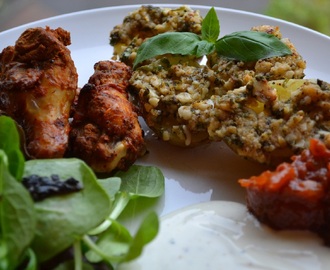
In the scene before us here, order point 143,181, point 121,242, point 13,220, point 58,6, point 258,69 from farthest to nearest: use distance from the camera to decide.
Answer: point 58,6 < point 258,69 < point 143,181 < point 121,242 < point 13,220

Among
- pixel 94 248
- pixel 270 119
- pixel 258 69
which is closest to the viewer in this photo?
pixel 94 248

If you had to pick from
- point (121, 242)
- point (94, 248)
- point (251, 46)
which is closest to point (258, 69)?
point (251, 46)

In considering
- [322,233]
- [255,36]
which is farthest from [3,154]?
[255,36]

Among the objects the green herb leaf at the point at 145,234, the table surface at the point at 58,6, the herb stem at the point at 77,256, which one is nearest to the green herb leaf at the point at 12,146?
the herb stem at the point at 77,256

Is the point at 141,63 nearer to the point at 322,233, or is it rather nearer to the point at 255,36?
the point at 255,36

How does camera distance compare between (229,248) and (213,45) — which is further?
(213,45)

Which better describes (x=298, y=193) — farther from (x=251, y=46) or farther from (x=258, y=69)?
(x=251, y=46)

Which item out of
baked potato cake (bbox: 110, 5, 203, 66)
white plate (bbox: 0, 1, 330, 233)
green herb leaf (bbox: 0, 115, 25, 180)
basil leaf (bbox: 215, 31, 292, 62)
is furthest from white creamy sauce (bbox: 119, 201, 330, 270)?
baked potato cake (bbox: 110, 5, 203, 66)
